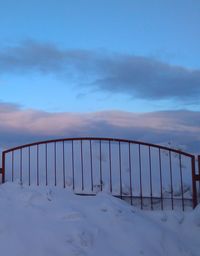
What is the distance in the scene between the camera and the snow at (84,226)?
5672mm

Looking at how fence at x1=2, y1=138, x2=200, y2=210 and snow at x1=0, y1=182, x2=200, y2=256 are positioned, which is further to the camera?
fence at x1=2, y1=138, x2=200, y2=210

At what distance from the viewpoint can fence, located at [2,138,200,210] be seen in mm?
8664

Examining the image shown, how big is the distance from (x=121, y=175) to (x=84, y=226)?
157 inches

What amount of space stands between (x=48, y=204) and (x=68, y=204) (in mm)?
389

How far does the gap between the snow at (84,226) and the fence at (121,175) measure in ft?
2.85

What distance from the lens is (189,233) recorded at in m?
7.48

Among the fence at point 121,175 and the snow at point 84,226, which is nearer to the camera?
the snow at point 84,226

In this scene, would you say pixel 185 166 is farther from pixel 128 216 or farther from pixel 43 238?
pixel 43 238

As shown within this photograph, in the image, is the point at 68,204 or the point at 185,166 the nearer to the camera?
the point at 68,204

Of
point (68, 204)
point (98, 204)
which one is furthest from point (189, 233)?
point (68, 204)

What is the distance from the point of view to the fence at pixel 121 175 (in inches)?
341

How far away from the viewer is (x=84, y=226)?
244 inches

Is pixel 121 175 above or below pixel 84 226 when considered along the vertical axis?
above

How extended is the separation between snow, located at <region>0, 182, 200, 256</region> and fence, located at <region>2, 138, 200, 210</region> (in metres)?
0.87
